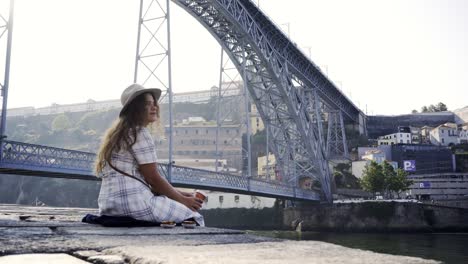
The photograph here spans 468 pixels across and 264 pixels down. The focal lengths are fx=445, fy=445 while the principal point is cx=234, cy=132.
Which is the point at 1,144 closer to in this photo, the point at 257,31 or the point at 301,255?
the point at 301,255

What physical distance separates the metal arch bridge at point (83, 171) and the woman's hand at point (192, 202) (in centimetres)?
1017

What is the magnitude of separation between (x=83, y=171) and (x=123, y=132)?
1241 centimetres

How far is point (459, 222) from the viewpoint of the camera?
27.7m

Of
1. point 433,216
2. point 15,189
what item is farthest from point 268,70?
point 15,189

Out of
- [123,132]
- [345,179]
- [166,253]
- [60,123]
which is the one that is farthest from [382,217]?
[60,123]

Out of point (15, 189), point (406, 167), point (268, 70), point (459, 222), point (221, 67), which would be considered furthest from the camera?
point (15, 189)

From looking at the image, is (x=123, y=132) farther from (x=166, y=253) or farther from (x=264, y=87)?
(x=264, y=87)

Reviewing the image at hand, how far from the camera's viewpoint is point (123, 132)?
2.88m

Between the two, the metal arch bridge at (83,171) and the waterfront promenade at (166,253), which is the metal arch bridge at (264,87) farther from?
the waterfront promenade at (166,253)

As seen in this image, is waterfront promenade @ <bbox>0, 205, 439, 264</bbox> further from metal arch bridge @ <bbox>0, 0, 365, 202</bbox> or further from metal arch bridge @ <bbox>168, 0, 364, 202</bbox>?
metal arch bridge @ <bbox>168, 0, 364, 202</bbox>

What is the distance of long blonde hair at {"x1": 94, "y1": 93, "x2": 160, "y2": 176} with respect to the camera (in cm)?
287

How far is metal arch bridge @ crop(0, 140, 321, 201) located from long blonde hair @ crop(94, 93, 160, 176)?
1004cm

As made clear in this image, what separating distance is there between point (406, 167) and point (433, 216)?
38.8ft

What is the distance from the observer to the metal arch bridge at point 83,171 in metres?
12.2
